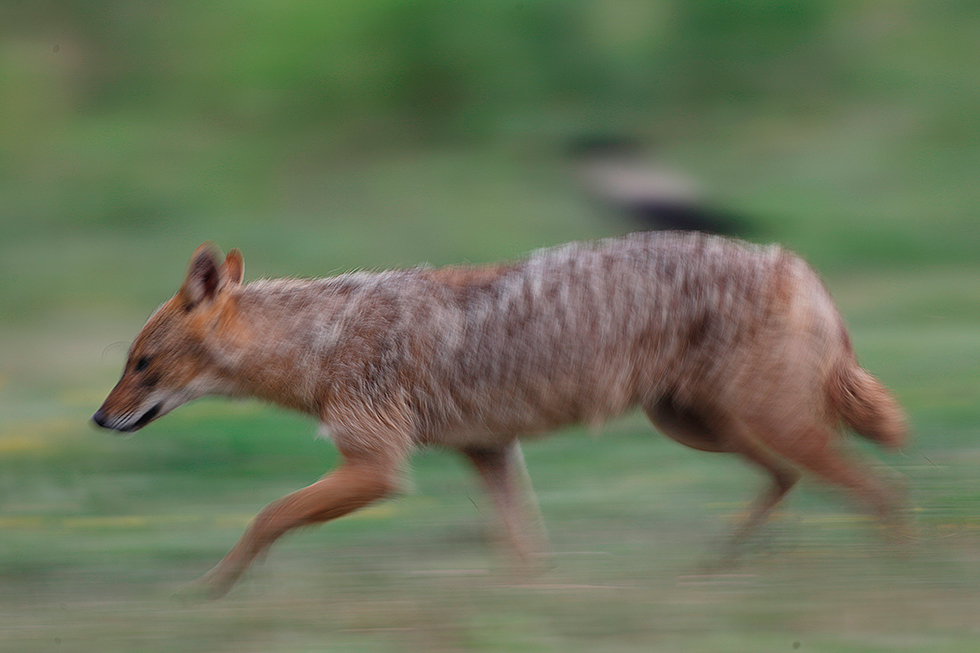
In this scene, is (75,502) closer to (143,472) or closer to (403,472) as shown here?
(143,472)

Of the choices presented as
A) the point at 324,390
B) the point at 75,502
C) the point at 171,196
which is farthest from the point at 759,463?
the point at 171,196

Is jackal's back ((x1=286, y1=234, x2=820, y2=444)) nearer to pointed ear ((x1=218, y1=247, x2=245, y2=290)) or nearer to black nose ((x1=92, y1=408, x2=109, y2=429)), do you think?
pointed ear ((x1=218, y1=247, x2=245, y2=290))

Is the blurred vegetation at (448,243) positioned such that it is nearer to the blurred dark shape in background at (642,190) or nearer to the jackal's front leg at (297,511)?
the jackal's front leg at (297,511)

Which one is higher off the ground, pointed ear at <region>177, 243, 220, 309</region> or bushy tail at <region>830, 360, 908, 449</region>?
pointed ear at <region>177, 243, 220, 309</region>

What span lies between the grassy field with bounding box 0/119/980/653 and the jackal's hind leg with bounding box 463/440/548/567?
16cm

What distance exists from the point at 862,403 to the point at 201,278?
3.02m

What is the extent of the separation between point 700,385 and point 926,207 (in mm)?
11833

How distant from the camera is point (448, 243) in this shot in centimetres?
1609

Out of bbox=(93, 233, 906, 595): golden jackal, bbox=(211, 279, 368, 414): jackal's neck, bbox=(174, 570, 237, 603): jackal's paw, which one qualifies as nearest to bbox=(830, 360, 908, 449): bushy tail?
bbox=(93, 233, 906, 595): golden jackal

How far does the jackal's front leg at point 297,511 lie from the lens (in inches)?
201

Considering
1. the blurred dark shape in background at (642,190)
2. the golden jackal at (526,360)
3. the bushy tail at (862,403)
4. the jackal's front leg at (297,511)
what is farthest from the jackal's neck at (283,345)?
the blurred dark shape in background at (642,190)

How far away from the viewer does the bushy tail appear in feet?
17.9

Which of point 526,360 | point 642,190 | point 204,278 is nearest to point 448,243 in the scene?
point 642,190

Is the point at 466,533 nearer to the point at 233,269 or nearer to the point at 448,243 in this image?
the point at 233,269
